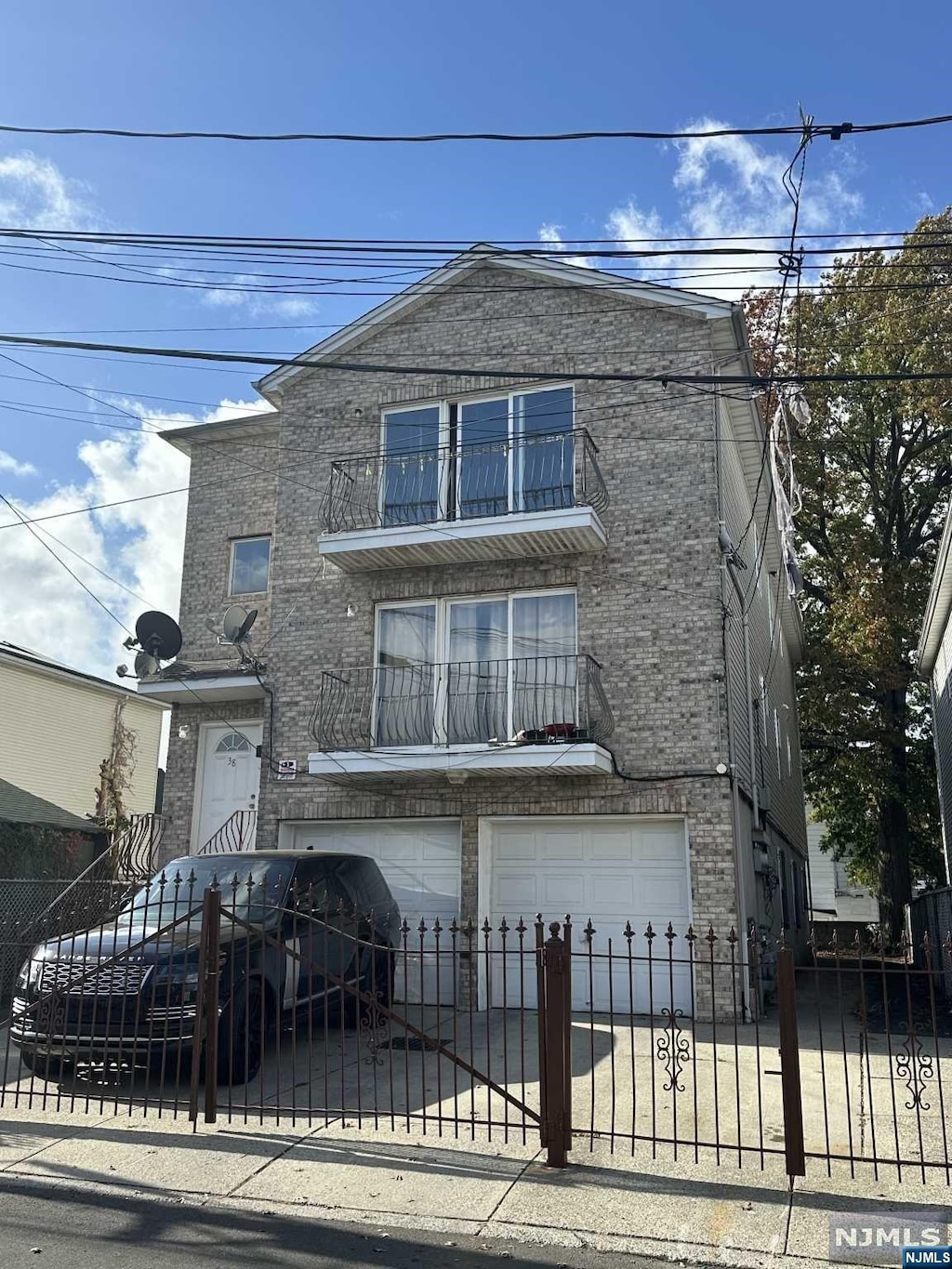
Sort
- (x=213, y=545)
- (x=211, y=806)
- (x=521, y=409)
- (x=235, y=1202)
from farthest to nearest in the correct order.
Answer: (x=213, y=545)
(x=211, y=806)
(x=521, y=409)
(x=235, y=1202)

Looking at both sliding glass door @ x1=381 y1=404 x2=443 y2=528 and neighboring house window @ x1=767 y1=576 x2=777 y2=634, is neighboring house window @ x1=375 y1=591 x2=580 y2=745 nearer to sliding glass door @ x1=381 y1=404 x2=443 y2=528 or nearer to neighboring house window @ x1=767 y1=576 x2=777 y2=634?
sliding glass door @ x1=381 y1=404 x2=443 y2=528

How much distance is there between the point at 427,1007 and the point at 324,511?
674 cm

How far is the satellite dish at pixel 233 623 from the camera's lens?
14109 millimetres

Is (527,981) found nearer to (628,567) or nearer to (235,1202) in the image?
(628,567)

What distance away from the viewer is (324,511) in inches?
574

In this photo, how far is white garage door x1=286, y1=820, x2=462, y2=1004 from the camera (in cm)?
1310

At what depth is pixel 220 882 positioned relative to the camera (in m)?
9.80

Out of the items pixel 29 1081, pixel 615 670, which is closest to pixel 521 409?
pixel 615 670

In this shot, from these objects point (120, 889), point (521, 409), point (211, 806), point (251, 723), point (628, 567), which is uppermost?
point (521, 409)

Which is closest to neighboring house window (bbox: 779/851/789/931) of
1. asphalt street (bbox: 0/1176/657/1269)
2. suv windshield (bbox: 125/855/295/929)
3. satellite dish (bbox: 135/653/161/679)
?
suv windshield (bbox: 125/855/295/929)

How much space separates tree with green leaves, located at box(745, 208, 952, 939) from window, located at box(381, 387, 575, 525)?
10.2m

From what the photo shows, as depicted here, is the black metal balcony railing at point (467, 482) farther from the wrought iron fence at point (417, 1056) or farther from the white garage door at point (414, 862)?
the wrought iron fence at point (417, 1056)

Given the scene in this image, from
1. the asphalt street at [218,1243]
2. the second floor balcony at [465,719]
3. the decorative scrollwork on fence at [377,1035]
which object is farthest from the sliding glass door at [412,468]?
the asphalt street at [218,1243]

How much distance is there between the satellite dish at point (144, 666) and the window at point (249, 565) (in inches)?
67.3
